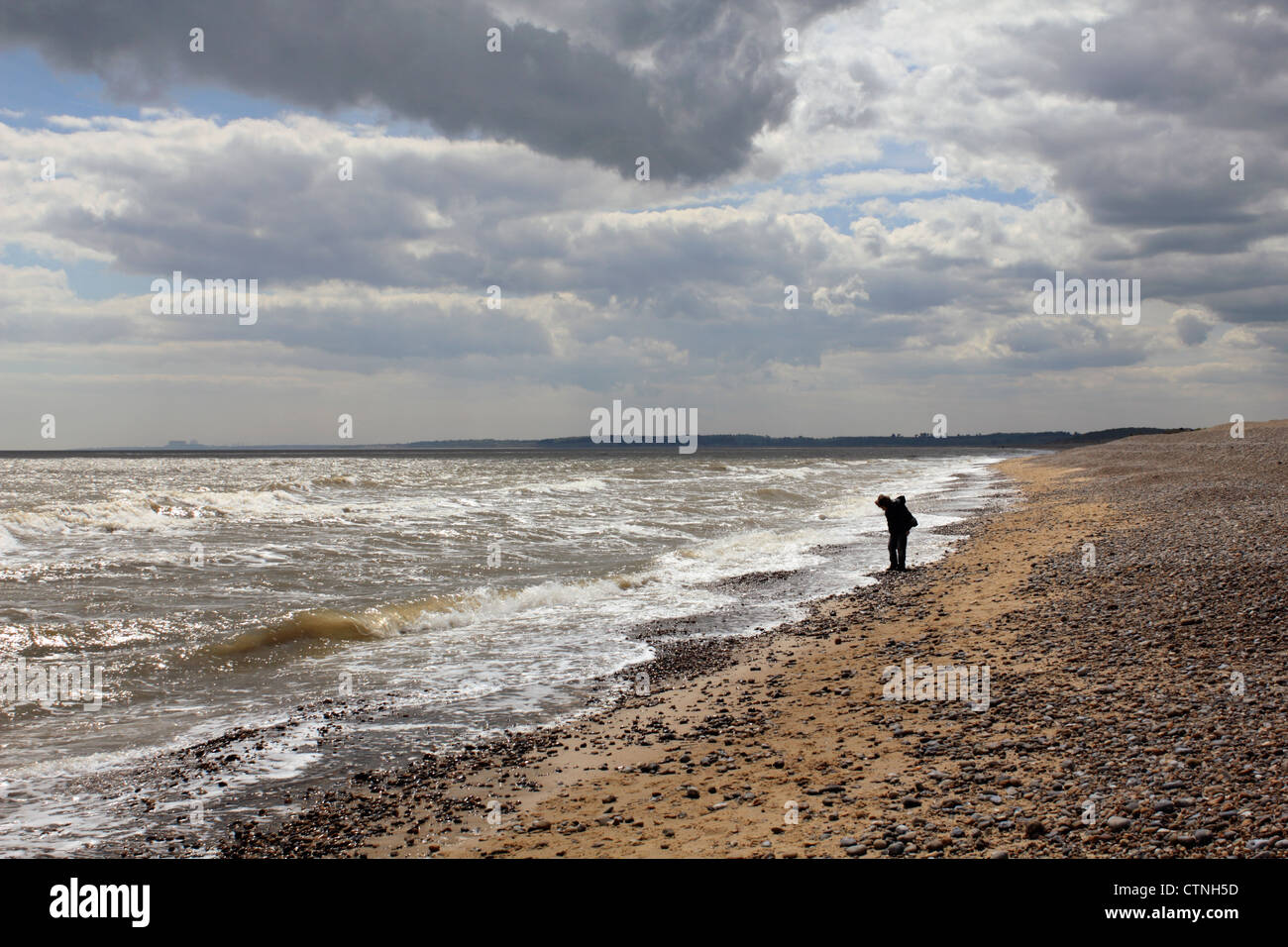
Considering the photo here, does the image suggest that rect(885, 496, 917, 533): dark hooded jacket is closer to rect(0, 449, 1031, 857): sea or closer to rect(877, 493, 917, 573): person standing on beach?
rect(877, 493, 917, 573): person standing on beach

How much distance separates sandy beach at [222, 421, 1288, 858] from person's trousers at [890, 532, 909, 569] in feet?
17.9

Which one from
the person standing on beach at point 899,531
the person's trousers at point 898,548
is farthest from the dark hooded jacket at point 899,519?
the person's trousers at point 898,548

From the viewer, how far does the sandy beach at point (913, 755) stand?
17.2 ft

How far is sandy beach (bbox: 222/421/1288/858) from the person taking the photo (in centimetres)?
524

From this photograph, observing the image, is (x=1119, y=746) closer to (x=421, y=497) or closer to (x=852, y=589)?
(x=852, y=589)

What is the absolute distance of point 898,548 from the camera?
734 inches

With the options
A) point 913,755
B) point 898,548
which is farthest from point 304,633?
point 898,548

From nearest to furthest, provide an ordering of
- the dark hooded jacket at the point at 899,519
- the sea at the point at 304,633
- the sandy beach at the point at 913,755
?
1. the sandy beach at the point at 913,755
2. the sea at the point at 304,633
3. the dark hooded jacket at the point at 899,519

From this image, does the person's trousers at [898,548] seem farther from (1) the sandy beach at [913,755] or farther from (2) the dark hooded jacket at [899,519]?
(1) the sandy beach at [913,755]

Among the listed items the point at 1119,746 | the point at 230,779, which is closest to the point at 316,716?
the point at 230,779

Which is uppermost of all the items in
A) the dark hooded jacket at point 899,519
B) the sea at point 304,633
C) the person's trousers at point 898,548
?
the dark hooded jacket at point 899,519

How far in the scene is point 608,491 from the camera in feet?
162

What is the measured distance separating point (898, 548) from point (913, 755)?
12.4 meters

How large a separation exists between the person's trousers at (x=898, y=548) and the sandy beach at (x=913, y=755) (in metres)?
5.46
